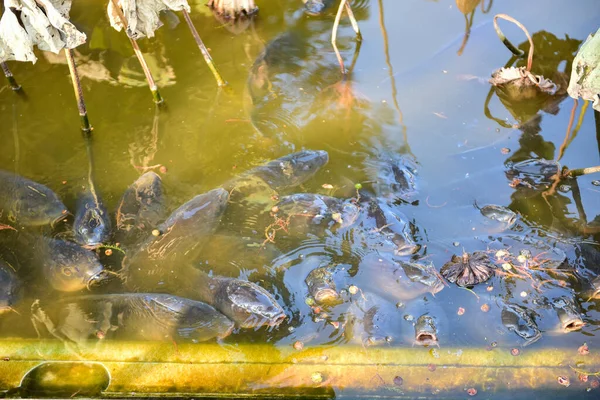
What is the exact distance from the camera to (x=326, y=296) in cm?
349

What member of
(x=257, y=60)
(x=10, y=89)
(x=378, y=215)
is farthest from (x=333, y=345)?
(x=10, y=89)

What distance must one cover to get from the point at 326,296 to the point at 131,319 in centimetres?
132

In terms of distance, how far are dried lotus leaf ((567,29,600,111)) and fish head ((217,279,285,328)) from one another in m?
2.61

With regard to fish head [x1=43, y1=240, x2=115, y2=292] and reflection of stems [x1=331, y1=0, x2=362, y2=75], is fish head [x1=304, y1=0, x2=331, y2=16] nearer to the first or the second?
reflection of stems [x1=331, y1=0, x2=362, y2=75]

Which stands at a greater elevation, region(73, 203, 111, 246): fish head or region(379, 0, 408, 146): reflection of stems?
region(379, 0, 408, 146): reflection of stems

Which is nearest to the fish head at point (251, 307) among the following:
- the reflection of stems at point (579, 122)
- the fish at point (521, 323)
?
the fish at point (521, 323)

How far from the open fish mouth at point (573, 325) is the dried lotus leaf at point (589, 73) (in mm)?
1469

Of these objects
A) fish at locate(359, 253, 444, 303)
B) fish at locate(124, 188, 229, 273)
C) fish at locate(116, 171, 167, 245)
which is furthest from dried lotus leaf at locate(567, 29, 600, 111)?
fish at locate(116, 171, 167, 245)

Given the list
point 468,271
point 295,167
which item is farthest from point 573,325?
point 295,167

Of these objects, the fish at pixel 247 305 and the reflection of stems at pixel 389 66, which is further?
the reflection of stems at pixel 389 66

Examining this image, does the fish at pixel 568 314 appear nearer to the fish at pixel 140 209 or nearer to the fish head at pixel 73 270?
the fish at pixel 140 209

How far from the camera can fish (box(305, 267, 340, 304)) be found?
3492 millimetres

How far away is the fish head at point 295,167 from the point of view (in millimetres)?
4242

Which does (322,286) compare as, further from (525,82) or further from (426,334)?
(525,82)
